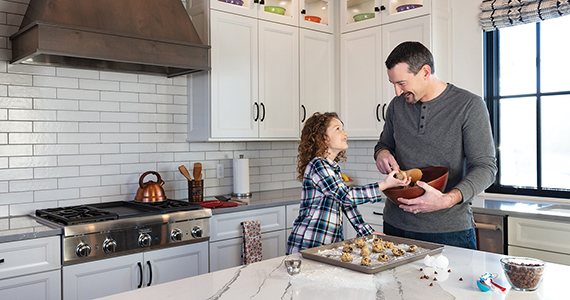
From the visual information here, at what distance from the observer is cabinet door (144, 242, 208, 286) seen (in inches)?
113

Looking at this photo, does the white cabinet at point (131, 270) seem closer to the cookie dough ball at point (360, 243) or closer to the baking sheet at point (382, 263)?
the baking sheet at point (382, 263)

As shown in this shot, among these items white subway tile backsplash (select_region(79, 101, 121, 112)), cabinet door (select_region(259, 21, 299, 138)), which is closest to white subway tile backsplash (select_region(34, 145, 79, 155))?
white subway tile backsplash (select_region(79, 101, 121, 112))

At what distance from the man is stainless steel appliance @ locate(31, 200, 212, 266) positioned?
1.38 metres

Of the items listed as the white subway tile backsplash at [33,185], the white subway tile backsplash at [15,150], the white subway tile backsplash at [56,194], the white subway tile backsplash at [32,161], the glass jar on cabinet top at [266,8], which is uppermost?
the glass jar on cabinet top at [266,8]

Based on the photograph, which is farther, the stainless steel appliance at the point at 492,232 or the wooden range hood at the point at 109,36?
the stainless steel appliance at the point at 492,232

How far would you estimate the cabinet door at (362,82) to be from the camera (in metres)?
4.04

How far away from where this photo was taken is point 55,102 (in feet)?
10.2

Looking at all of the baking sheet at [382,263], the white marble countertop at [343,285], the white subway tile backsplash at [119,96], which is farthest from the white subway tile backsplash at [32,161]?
the baking sheet at [382,263]

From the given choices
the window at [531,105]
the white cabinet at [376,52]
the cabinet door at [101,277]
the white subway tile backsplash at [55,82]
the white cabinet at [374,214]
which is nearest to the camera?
the cabinet door at [101,277]

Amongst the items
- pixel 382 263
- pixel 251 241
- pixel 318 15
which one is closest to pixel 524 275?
pixel 382 263

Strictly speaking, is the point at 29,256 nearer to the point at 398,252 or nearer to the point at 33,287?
Answer: the point at 33,287

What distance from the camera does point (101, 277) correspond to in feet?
8.75

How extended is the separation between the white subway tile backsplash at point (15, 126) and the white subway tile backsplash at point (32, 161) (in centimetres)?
17

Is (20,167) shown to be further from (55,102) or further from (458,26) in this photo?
(458,26)
